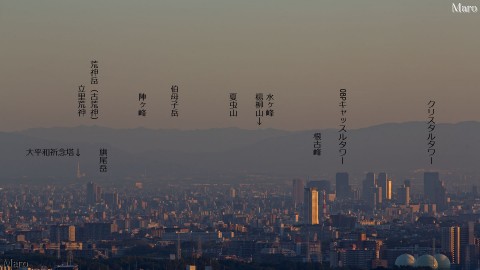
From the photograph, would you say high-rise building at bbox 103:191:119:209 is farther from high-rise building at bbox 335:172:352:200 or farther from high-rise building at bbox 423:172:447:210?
high-rise building at bbox 423:172:447:210

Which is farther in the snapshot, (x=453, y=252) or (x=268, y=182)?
(x=268, y=182)

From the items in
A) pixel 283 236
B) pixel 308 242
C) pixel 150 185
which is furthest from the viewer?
pixel 150 185

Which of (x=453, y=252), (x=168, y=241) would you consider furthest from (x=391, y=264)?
(x=168, y=241)

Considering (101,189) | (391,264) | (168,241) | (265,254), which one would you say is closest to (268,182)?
(101,189)

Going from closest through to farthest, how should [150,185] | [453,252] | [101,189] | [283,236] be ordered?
[453,252] → [283,236] → [101,189] → [150,185]

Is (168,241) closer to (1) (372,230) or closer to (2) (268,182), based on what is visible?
(1) (372,230)

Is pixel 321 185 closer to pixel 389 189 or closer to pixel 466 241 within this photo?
pixel 389 189

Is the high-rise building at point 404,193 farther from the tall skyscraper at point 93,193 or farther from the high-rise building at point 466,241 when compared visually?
the high-rise building at point 466,241

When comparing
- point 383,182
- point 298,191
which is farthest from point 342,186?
point 298,191
